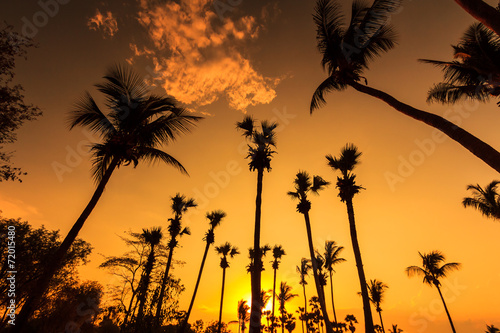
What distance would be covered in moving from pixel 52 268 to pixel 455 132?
10870 mm

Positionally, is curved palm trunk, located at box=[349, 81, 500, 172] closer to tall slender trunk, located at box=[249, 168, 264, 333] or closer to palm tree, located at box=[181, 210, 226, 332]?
tall slender trunk, located at box=[249, 168, 264, 333]

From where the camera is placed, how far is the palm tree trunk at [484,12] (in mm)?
4578

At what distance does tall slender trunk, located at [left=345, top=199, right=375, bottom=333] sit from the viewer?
13938mm

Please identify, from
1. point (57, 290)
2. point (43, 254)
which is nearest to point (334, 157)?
point (43, 254)

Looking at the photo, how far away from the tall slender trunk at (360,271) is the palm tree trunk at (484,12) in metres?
14.2

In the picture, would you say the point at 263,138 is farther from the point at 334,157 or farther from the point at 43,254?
the point at 43,254

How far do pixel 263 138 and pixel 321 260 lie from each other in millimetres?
24929

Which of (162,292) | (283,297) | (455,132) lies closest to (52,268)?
(455,132)

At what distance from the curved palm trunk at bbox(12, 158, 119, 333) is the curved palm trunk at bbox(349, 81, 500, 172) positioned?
1022 centimetres

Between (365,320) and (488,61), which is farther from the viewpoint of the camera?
(365,320)

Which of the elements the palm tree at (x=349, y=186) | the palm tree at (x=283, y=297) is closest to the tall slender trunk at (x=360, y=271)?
the palm tree at (x=349, y=186)

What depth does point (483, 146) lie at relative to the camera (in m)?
4.72

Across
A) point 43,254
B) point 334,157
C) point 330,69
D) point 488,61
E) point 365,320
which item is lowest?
point 365,320

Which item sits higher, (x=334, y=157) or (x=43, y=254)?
(x=334, y=157)
